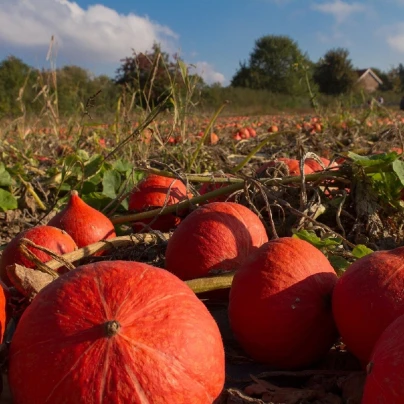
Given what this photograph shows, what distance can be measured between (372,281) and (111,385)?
0.81m

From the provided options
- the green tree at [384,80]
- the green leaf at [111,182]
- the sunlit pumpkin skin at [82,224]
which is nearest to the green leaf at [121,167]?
the green leaf at [111,182]

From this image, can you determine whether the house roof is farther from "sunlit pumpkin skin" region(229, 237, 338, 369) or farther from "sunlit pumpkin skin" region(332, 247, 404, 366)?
"sunlit pumpkin skin" region(332, 247, 404, 366)

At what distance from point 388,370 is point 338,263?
99 centimetres

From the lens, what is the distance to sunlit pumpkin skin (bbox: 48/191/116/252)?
2.88m

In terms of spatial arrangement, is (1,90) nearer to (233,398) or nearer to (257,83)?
(233,398)

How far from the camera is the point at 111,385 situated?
47.4 inches

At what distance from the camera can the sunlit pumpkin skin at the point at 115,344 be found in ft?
3.98

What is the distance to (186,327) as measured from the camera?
1326 mm

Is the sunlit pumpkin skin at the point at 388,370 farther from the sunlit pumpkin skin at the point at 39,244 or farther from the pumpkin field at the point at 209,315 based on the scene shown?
the sunlit pumpkin skin at the point at 39,244

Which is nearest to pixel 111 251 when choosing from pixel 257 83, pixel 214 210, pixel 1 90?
pixel 214 210

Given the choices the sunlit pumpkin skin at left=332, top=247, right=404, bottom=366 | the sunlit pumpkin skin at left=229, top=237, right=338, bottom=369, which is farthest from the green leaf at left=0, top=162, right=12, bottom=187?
the sunlit pumpkin skin at left=332, top=247, right=404, bottom=366

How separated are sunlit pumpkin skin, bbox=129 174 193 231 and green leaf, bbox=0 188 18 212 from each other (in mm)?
1460

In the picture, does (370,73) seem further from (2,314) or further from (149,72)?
(2,314)

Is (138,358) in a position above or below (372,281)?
below
